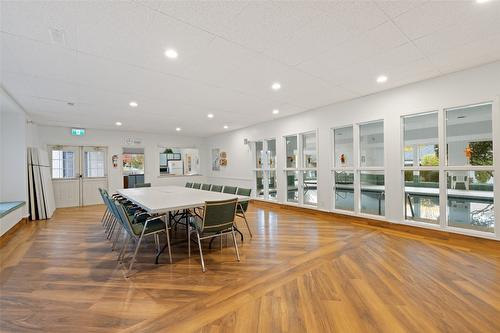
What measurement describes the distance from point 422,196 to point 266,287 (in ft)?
14.2

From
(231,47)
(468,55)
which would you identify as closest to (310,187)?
(468,55)

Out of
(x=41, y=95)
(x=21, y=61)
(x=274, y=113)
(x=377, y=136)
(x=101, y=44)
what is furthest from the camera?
(x=274, y=113)

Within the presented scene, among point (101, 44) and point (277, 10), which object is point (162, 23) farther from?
point (277, 10)

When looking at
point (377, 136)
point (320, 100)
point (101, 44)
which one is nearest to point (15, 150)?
point (101, 44)

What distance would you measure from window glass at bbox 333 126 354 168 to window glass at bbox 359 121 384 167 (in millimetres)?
269

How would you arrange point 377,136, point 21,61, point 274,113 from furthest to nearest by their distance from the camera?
point 274,113, point 377,136, point 21,61

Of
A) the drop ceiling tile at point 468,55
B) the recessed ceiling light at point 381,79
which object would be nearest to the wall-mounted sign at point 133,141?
the recessed ceiling light at point 381,79

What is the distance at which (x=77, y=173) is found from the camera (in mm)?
7934

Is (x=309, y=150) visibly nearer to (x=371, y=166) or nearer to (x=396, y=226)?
(x=371, y=166)

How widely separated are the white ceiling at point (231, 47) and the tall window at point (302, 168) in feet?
5.84

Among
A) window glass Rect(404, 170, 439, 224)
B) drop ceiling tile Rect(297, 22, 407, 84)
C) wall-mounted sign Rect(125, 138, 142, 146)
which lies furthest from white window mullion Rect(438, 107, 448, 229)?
wall-mounted sign Rect(125, 138, 142, 146)

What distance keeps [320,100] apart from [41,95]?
19.0ft

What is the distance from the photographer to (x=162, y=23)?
2293 millimetres

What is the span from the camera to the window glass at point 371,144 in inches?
195
